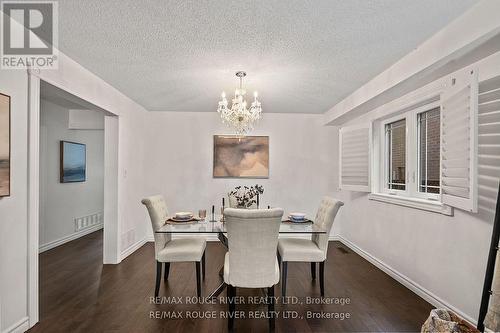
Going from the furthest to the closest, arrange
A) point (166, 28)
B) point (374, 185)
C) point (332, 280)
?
point (374, 185) → point (332, 280) → point (166, 28)

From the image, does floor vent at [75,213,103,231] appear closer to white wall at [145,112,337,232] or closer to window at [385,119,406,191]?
white wall at [145,112,337,232]

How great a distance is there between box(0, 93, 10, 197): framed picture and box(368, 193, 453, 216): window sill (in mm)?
3757

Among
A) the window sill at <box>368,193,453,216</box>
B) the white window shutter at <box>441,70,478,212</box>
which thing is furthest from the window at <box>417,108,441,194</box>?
the white window shutter at <box>441,70,478,212</box>

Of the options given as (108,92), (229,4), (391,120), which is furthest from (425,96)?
(108,92)

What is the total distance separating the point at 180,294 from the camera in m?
2.85

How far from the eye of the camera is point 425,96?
2814 millimetres

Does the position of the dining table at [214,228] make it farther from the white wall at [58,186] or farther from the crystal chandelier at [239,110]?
the white wall at [58,186]

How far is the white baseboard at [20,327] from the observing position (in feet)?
6.68

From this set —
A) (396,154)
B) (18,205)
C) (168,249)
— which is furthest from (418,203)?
(18,205)

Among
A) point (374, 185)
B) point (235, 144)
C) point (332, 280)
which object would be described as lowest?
point (332, 280)

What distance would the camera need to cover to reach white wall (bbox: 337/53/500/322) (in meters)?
2.16

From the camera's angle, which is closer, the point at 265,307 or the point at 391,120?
the point at 265,307

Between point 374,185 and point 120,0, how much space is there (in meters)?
3.82

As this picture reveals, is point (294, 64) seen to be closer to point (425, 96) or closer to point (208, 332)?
point (425, 96)
